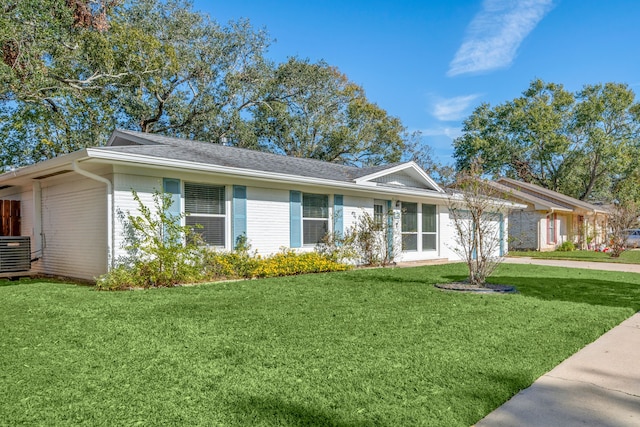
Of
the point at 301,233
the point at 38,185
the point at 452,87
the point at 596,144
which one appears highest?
the point at 452,87

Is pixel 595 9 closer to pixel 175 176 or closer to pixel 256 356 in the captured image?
pixel 175 176

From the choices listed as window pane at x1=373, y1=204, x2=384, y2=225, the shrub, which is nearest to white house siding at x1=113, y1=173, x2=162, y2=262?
the shrub

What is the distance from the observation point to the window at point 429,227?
15.1 m

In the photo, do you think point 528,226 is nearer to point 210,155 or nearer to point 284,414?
point 210,155

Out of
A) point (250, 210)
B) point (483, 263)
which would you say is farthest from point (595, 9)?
point (250, 210)

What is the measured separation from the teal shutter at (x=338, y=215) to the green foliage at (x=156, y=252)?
4421 millimetres

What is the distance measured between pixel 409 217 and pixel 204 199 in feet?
24.8

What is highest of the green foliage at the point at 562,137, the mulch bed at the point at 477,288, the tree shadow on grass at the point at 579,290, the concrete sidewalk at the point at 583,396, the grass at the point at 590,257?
the green foliage at the point at 562,137

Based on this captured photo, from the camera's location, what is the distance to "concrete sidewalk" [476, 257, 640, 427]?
2.74 meters

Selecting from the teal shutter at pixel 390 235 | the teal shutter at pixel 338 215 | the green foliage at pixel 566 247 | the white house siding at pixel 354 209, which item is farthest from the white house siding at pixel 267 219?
the green foliage at pixel 566 247

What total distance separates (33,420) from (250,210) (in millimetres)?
7824

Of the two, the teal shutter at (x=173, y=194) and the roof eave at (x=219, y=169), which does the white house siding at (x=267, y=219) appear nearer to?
the roof eave at (x=219, y=169)

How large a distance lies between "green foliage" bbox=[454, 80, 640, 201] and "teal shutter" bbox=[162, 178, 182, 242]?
27141mm

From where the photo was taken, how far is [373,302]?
647 cm
